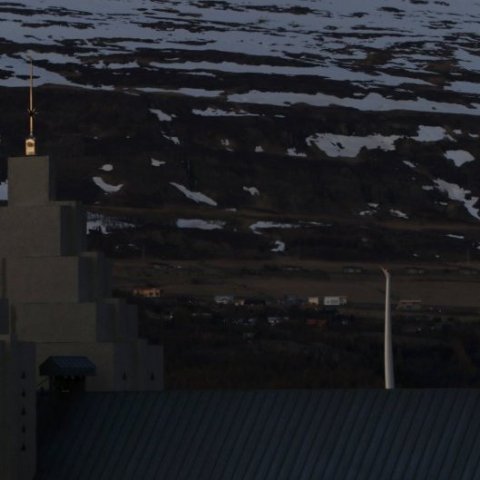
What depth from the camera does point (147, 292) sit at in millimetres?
138750

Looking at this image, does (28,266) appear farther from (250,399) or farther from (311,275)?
(311,275)

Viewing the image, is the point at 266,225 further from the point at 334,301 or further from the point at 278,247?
the point at 334,301

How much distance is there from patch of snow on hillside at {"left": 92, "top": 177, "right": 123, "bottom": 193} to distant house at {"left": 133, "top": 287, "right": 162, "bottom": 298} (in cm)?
3588

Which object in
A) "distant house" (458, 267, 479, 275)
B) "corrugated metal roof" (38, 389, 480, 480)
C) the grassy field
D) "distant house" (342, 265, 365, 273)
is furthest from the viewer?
"distant house" (458, 267, 479, 275)

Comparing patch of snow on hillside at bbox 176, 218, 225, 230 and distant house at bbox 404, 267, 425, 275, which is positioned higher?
distant house at bbox 404, 267, 425, 275

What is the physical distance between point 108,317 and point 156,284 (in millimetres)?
101013

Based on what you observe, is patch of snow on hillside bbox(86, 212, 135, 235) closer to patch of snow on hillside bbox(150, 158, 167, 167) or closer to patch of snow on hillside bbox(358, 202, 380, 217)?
patch of snow on hillside bbox(150, 158, 167, 167)

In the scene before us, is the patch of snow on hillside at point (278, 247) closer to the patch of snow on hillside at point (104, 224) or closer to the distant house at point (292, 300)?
the patch of snow on hillside at point (104, 224)

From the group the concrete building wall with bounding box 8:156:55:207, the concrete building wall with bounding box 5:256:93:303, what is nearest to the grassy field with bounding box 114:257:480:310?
the concrete building wall with bounding box 8:156:55:207

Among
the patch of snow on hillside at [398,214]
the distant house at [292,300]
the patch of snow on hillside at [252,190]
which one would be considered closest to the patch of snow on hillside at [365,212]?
the patch of snow on hillside at [398,214]

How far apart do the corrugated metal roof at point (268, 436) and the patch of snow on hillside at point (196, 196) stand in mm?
139033

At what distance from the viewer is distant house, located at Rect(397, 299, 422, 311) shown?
13938 cm

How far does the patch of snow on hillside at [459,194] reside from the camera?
189m

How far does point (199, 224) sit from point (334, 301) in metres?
32.2
